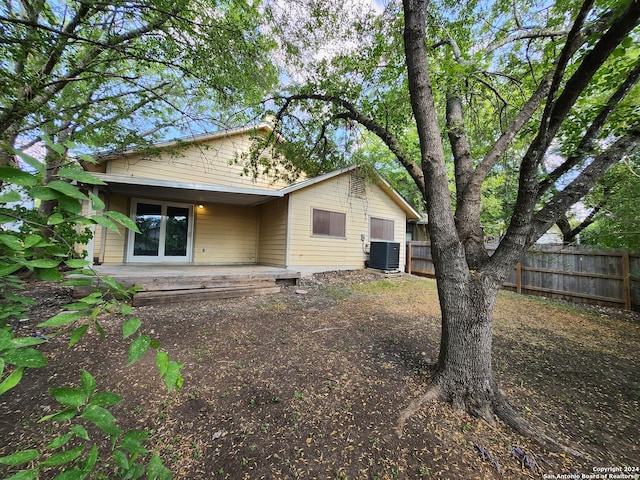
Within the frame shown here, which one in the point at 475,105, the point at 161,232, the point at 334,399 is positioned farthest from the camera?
the point at 161,232

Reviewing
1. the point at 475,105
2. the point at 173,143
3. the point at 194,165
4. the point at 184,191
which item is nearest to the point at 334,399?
the point at 475,105

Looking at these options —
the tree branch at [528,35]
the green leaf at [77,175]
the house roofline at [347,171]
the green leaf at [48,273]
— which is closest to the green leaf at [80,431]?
the green leaf at [48,273]

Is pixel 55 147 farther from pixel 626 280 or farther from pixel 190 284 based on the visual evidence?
pixel 626 280

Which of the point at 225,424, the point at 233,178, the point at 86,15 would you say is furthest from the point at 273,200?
the point at 225,424

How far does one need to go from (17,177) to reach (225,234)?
8.74 metres

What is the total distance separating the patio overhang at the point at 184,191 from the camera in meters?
6.00

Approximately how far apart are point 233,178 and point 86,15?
5.56m

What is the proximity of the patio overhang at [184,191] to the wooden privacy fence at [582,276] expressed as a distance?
7412 millimetres

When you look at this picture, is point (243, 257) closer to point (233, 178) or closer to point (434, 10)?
point (233, 178)

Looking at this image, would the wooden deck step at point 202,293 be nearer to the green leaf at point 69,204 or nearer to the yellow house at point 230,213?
the yellow house at point 230,213

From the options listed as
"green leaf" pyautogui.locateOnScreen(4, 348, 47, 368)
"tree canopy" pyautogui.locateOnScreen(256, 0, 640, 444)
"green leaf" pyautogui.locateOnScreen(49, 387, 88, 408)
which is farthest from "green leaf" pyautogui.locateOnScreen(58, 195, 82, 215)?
"tree canopy" pyautogui.locateOnScreen(256, 0, 640, 444)

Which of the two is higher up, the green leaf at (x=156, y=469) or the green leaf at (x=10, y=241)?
the green leaf at (x=10, y=241)

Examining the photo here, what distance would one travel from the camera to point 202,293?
18.1ft

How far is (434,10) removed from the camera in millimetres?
4098
